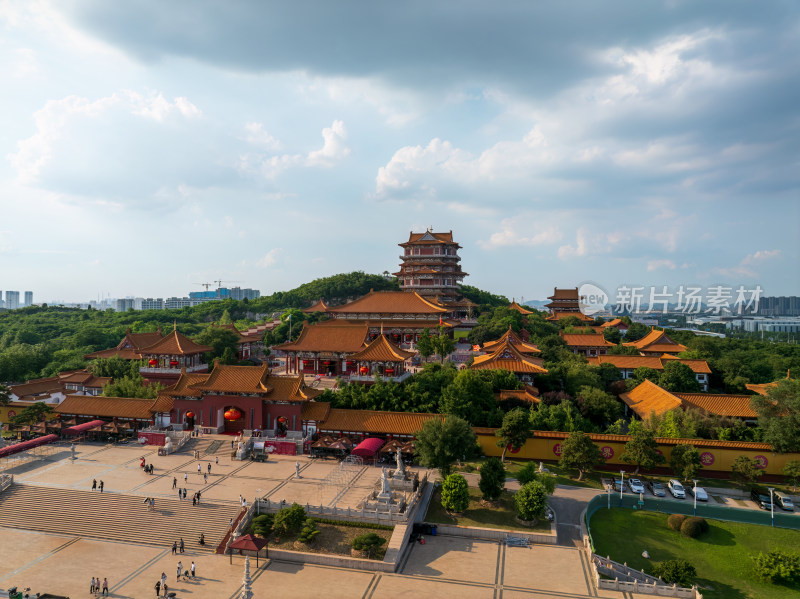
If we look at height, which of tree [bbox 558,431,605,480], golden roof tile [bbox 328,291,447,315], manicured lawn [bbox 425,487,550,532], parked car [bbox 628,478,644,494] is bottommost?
manicured lawn [bbox 425,487,550,532]

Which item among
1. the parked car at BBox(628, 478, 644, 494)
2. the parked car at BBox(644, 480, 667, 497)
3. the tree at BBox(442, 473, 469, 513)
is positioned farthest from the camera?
the parked car at BBox(644, 480, 667, 497)

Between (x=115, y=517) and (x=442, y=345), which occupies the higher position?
(x=442, y=345)

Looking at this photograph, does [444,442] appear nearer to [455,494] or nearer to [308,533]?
[455,494]

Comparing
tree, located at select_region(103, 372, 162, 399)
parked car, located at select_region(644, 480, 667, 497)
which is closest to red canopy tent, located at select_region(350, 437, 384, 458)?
parked car, located at select_region(644, 480, 667, 497)

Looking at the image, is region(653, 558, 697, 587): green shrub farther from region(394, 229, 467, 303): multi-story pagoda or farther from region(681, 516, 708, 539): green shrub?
region(394, 229, 467, 303): multi-story pagoda

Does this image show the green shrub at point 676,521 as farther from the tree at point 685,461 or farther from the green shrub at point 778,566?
the tree at point 685,461

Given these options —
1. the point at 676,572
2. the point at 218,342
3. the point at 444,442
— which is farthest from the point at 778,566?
the point at 218,342
